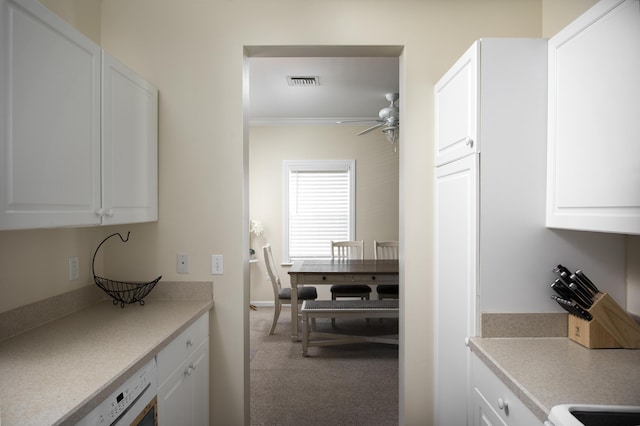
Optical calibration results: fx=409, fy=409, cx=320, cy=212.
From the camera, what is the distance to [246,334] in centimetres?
232

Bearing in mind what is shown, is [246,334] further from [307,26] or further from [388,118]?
[388,118]

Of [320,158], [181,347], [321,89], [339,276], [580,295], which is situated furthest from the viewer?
[320,158]

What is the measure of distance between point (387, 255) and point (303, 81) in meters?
2.53

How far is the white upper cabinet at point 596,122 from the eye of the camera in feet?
4.09

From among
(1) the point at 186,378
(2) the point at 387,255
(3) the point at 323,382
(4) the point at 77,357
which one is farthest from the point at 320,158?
(4) the point at 77,357

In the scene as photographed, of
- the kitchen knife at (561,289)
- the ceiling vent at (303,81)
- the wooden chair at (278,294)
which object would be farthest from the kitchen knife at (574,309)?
the wooden chair at (278,294)

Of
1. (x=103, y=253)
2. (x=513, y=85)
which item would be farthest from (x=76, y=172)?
(x=513, y=85)

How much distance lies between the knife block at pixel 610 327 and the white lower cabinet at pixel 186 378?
1.66m

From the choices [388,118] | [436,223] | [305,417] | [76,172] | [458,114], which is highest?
[388,118]

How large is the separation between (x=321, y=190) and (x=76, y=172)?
4.54 m

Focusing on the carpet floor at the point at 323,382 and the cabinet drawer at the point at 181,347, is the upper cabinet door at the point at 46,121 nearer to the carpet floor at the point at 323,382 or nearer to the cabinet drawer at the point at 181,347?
the cabinet drawer at the point at 181,347

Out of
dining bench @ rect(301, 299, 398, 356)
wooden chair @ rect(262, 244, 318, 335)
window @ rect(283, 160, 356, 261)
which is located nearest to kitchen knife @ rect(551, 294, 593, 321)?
dining bench @ rect(301, 299, 398, 356)

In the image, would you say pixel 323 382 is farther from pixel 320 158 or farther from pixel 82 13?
Answer: pixel 320 158

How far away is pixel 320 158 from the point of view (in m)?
5.96
